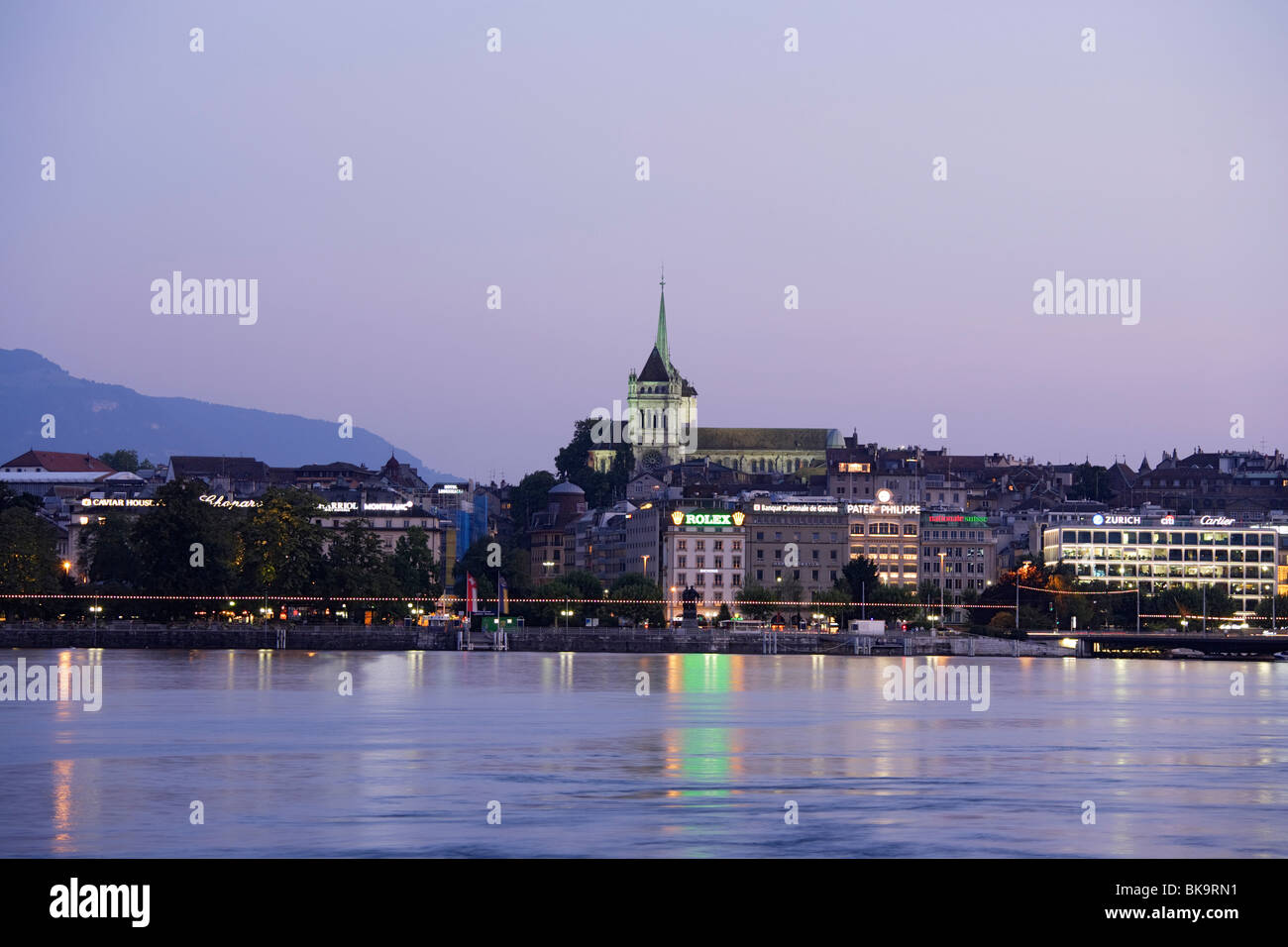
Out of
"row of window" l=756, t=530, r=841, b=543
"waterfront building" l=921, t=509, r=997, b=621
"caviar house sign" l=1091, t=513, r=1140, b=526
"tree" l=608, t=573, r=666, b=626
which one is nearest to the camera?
"tree" l=608, t=573, r=666, b=626

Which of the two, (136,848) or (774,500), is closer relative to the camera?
(136,848)

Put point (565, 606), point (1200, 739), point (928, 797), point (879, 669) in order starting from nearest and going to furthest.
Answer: point (928, 797), point (1200, 739), point (879, 669), point (565, 606)

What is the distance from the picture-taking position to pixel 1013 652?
459 feet

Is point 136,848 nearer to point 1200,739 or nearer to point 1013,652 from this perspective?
point 1200,739

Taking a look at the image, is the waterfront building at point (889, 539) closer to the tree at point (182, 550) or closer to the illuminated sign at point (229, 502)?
the illuminated sign at point (229, 502)

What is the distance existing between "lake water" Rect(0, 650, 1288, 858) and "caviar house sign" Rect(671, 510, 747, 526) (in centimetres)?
9985

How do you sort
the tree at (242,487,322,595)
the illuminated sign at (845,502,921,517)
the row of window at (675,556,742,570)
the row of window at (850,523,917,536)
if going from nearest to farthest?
the tree at (242,487,322,595) < the row of window at (675,556,742,570) < the row of window at (850,523,917,536) < the illuminated sign at (845,502,921,517)

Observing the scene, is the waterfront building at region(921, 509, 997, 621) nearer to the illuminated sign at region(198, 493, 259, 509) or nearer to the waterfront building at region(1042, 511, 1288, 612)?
the waterfront building at region(1042, 511, 1288, 612)

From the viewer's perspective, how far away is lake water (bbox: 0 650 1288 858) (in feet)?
99.3

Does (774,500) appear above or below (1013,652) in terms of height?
above

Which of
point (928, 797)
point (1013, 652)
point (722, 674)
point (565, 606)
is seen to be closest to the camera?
point (928, 797)
